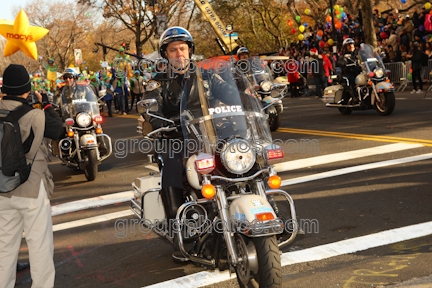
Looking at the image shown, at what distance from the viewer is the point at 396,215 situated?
19.7 feet

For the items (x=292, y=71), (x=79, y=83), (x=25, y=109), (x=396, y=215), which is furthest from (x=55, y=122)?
(x=292, y=71)

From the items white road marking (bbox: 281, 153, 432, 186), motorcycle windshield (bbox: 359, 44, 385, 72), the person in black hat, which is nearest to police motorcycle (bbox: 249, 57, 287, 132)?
motorcycle windshield (bbox: 359, 44, 385, 72)

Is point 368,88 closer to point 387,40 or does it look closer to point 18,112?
point 387,40

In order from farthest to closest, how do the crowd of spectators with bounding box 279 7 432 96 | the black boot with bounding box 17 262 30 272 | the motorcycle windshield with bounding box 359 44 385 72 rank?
the crowd of spectators with bounding box 279 7 432 96 → the motorcycle windshield with bounding box 359 44 385 72 → the black boot with bounding box 17 262 30 272

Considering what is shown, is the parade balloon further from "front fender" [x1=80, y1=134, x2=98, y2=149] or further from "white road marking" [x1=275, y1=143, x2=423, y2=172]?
"white road marking" [x1=275, y1=143, x2=423, y2=172]

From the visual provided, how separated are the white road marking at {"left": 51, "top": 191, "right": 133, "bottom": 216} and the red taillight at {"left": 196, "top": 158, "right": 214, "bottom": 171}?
4.19 metres

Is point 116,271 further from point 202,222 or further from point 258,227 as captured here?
point 258,227

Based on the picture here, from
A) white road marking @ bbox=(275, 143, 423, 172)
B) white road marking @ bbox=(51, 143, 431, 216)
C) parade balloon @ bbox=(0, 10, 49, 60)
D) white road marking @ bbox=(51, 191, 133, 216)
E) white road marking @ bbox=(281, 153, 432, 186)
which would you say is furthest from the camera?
white road marking @ bbox=(275, 143, 423, 172)

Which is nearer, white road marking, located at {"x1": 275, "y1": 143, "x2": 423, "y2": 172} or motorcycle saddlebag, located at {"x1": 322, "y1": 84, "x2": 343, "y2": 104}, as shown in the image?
white road marking, located at {"x1": 275, "y1": 143, "x2": 423, "y2": 172}

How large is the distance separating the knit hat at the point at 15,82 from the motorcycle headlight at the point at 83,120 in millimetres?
5827

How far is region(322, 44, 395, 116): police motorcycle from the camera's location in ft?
45.4

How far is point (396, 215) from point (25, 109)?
422 cm

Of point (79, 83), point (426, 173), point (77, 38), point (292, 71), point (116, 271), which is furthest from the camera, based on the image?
point (77, 38)

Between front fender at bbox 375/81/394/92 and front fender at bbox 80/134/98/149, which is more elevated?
front fender at bbox 375/81/394/92
